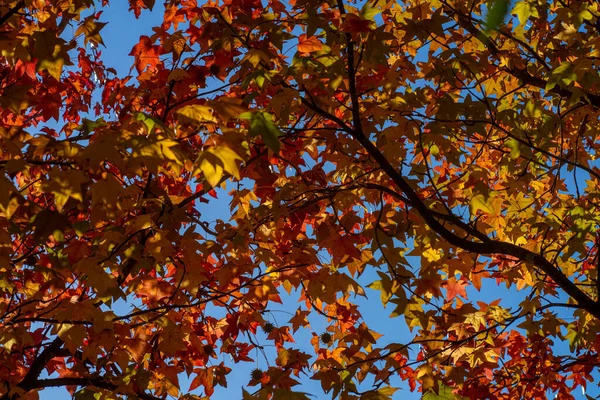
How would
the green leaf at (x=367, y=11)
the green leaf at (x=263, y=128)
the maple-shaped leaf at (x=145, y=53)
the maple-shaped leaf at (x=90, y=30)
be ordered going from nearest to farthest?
the green leaf at (x=263, y=128), the green leaf at (x=367, y=11), the maple-shaped leaf at (x=90, y=30), the maple-shaped leaf at (x=145, y=53)

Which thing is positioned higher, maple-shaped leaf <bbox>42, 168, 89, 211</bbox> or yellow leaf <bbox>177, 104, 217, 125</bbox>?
yellow leaf <bbox>177, 104, 217, 125</bbox>

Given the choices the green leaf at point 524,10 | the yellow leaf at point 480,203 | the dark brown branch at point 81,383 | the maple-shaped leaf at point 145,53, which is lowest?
Answer: the dark brown branch at point 81,383

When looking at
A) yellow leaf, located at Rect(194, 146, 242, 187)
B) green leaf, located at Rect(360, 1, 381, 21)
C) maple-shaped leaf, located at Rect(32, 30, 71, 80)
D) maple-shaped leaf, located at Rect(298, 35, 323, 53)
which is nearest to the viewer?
yellow leaf, located at Rect(194, 146, 242, 187)

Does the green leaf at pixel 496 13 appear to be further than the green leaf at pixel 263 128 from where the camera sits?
No

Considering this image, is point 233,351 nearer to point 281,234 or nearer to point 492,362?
point 281,234

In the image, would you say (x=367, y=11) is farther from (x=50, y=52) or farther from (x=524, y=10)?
(x=50, y=52)

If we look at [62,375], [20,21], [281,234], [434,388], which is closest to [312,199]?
→ [281,234]

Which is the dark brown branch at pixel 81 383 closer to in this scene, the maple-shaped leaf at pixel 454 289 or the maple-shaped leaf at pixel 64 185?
the maple-shaped leaf at pixel 64 185

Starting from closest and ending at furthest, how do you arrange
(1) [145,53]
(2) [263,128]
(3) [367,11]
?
(2) [263,128] < (3) [367,11] < (1) [145,53]

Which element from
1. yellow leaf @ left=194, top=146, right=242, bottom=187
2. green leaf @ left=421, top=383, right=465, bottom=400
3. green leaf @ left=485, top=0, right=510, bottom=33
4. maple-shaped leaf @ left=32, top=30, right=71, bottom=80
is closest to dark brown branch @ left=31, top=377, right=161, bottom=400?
green leaf @ left=421, top=383, right=465, bottom=400

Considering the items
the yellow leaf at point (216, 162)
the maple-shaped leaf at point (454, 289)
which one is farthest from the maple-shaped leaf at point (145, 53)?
the maple-shaped leaf at point (454, 289)

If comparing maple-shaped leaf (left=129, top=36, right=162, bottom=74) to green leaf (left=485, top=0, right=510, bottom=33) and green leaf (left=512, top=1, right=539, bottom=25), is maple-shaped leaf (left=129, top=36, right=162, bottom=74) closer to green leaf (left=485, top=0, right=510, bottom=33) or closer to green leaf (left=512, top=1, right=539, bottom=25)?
green leaf (left=512, top=1, right=539, bottom=25)

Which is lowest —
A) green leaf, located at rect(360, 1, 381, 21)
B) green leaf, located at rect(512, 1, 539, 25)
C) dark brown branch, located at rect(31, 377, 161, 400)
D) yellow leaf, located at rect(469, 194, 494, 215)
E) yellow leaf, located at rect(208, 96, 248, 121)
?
dark brown branch, located at rect(31, 377, 161, 400)

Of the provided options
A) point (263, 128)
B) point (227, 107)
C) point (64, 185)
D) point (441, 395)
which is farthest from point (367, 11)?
point (441, 395)
